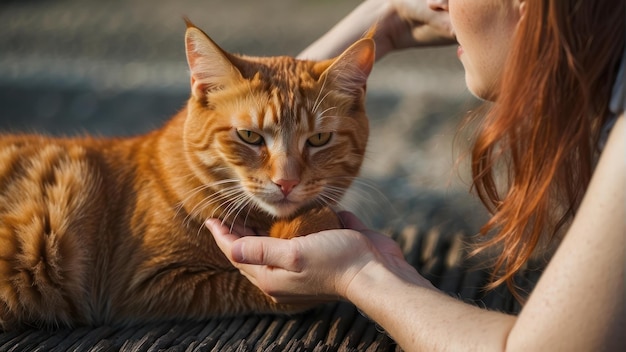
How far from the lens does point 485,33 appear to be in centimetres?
173

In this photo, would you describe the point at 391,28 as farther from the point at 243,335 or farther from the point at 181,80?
the point at 181,80

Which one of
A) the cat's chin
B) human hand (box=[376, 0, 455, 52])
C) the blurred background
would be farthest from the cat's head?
the blurred background

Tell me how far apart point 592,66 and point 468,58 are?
0.50m

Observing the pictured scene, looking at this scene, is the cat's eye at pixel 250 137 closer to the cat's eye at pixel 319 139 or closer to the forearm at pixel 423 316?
the cat's eye at pixel 319 139

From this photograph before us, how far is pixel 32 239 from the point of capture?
2.00 metres

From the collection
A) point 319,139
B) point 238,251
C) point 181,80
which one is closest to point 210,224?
point 238,251

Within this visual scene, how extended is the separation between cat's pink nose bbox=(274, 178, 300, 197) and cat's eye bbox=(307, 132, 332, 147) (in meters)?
0.14

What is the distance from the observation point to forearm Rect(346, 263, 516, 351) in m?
1.42

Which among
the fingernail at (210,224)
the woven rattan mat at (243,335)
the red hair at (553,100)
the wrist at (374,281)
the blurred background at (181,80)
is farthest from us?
the blurred background at (181,80)

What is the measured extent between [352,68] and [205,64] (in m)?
0.40

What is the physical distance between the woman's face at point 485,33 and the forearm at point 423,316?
1.79 feet

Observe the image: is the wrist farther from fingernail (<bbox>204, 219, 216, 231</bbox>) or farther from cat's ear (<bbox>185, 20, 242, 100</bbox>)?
cat's ear (<bbox>185, 20, 242, 100</bbox>)

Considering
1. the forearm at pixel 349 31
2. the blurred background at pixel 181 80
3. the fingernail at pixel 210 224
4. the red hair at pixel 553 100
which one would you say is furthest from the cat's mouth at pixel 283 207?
the blurred background at pixel 181 80

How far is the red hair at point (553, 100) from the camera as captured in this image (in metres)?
1.36
